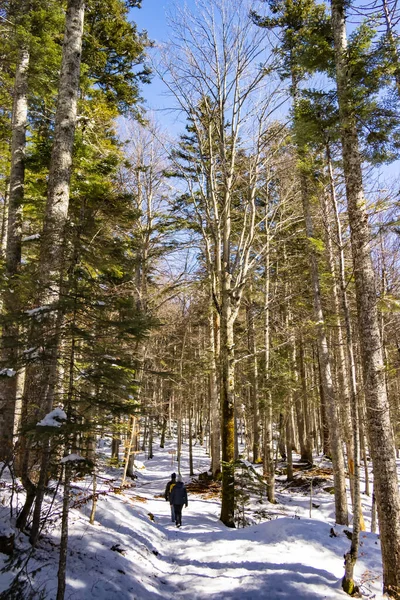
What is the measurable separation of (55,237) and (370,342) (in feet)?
18.0

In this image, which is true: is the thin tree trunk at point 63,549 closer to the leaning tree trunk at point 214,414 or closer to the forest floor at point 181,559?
the forest floor at point 181,559

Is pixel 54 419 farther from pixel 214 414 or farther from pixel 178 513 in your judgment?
pixel 214 414

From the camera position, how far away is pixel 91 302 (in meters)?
4.94

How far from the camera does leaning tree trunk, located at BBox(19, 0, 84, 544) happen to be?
4500mm

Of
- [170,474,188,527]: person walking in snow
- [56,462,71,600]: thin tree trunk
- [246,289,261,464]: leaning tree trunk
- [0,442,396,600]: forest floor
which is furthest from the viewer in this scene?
[246,289,261,464]: leaning tree trunk

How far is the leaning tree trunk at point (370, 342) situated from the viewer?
17.6 ft

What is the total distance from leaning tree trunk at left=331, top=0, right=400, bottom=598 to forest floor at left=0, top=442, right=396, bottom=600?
40.1 inches

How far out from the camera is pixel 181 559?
7.19 metres

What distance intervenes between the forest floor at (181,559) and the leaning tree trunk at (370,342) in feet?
3.35

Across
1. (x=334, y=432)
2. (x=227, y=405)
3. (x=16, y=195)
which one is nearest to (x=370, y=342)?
(x=227, y=405)

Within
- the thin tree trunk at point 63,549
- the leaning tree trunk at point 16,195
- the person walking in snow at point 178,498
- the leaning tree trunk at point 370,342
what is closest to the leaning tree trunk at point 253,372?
the person walking in snow at point 178,498

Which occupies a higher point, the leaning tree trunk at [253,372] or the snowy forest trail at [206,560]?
the leaning tree trunk at [253,372]

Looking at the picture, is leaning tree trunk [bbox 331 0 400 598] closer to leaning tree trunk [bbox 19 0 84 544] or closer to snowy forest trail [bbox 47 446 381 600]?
snowy forest trail [bbox 47 446 381 600]

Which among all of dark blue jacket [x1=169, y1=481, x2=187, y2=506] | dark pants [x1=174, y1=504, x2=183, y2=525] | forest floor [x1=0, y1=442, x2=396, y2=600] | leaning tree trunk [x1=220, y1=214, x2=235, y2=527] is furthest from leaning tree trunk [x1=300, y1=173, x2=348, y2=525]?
dark pants [x1=174, y1=504, x2=183, y2=525]
